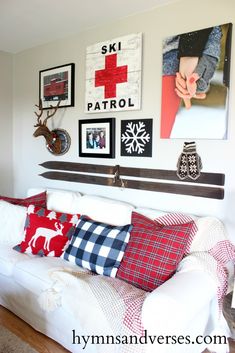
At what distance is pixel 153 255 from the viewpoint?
182 cm

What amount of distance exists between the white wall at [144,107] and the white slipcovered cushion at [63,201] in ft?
→ 0.70

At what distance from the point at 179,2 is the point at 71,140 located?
151cm

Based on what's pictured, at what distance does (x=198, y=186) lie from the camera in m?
2.14

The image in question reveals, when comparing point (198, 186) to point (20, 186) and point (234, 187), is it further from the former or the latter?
point (20, 186)

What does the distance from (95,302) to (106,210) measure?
33.3 inches

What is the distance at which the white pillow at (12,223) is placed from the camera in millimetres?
2479

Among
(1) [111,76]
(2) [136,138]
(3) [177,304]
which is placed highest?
(1) [111,76]

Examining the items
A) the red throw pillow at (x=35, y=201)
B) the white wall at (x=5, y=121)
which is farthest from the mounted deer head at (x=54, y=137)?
the white wall at (x=5, y=121)

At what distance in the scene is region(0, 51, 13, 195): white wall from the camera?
337cm

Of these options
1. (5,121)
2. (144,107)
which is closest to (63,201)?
(144,107)

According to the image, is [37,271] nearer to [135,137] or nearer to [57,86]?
[135,137]

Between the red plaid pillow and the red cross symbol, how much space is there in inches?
49.7

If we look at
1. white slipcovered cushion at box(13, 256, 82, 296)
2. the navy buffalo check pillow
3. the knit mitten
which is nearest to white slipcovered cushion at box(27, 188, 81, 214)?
the navy buffalo check pillow

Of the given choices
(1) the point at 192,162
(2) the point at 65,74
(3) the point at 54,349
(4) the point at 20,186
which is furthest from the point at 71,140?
(3) the point at 54,349
